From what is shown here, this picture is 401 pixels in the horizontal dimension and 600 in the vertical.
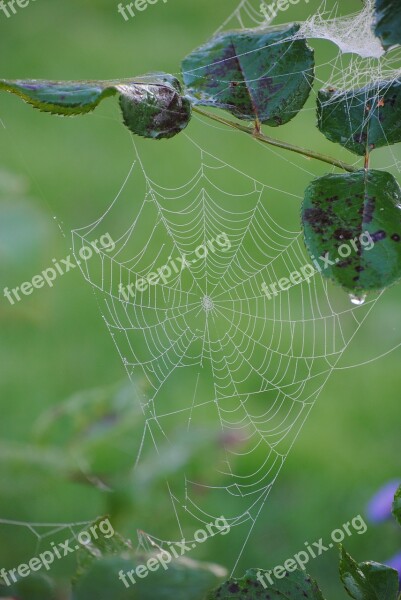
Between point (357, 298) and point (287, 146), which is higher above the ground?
point (287, 146)

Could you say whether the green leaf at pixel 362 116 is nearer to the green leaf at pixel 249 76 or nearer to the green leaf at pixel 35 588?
the green leaf at pixel 249 76

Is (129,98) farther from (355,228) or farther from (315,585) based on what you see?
(315,585)

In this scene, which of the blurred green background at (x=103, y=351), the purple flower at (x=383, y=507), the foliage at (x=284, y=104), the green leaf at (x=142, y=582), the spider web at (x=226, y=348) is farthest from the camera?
the spider web at (x=226, y=348)

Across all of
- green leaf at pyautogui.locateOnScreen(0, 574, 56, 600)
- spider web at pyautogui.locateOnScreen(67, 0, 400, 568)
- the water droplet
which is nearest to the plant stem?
the water droplet

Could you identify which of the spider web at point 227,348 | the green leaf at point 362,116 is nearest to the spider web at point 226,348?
the spider web at point 227,348

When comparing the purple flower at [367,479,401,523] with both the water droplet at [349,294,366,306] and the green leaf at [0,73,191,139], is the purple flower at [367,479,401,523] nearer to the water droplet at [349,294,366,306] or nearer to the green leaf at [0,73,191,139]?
the water droplet at [349,294,366,306]

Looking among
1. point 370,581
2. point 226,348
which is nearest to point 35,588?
point 370,581
